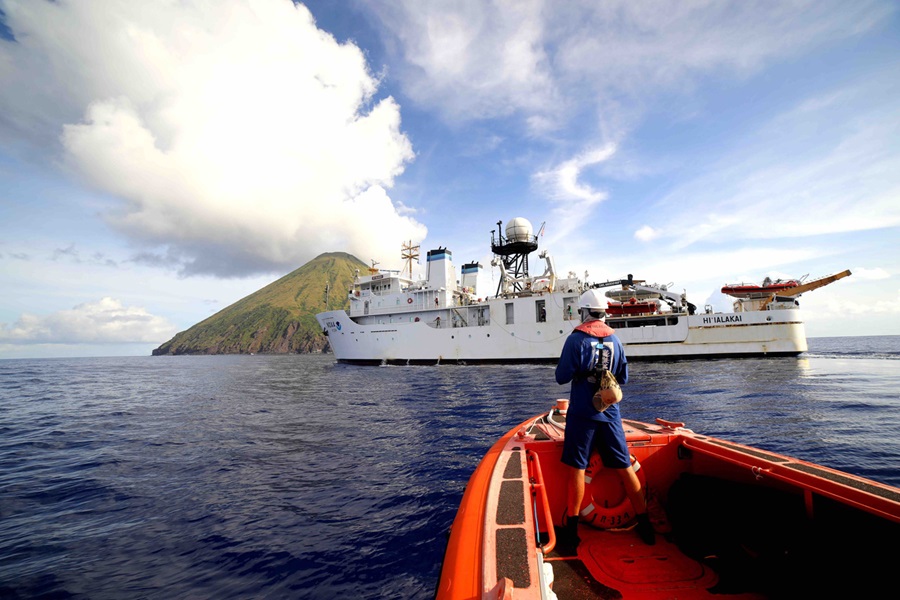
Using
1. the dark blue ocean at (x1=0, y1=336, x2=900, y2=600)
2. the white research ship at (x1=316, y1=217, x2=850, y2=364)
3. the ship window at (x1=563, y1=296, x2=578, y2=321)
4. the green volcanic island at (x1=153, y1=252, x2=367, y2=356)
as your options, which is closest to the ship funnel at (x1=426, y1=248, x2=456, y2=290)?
the white research ship at (x1=316, y1=217, x2=850, y2=364)

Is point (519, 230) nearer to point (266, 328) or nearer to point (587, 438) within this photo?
point (587, 438)

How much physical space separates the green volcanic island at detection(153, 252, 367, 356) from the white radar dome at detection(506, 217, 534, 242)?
102m

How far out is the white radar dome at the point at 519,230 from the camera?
33.8m

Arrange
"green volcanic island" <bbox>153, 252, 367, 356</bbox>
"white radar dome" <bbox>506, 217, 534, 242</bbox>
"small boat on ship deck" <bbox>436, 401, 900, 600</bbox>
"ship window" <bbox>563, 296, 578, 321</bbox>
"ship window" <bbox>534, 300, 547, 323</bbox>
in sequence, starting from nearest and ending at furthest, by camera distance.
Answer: "small boat on ship deck" <bbox>436, 401, 900, 600</bbox> → "ship window" <bbox>563, 296, 578, 321</bbox> → "ship window" <bbox>534, 300, 547, 323</bbox> → "white radar dome" <bbox>506, 217, 534, 242</bbox> → "green volcanic island" <bbox>153, 252, 367, 356</bbox>

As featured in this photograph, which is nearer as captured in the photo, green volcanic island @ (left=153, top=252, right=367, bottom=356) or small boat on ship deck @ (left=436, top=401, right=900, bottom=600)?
small boat on ship deck @ (left=436, top=401, right=900, bottom=600)

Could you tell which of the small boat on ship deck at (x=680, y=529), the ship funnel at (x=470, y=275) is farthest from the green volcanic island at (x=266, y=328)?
the small boat on ship deck at (x=680, y=529)

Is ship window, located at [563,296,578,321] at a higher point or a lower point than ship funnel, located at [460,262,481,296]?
lower

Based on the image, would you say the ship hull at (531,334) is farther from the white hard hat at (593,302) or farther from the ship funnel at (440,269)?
the white hard hat at (593,302)

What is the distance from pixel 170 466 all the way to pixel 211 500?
2.47 meters

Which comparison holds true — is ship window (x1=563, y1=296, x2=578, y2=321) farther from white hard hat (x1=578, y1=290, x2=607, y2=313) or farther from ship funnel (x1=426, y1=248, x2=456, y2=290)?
white hard hat (x1=578, y1=290, x2=607, y2=313)

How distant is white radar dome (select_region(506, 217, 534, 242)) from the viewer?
111ft

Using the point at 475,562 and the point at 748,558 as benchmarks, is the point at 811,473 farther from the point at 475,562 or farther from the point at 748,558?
the point at 475,562

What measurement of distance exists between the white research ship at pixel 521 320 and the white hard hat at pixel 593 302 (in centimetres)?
2241

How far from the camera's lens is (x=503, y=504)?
2.35 m
